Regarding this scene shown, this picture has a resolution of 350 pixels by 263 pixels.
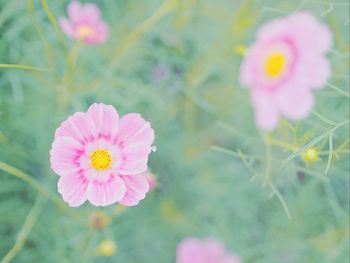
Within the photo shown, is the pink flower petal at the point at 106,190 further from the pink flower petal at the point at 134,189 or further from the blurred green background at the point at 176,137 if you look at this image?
the blurred green background at the point at 176,137

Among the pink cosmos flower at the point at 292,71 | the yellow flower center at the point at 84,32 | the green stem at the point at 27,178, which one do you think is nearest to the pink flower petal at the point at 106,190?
the green stem at the point at 27,178

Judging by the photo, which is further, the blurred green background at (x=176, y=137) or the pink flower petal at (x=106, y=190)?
the blurred green background at (x=176, y=137)

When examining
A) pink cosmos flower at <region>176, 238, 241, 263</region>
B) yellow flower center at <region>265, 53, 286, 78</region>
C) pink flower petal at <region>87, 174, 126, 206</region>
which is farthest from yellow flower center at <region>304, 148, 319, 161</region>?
pink cosmos flower at <region>176, 238, 241, 263</region>

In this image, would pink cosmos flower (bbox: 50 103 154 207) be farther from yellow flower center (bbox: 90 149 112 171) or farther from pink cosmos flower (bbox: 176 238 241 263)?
pink cosmos flower (bbox: 176 238 241 263)

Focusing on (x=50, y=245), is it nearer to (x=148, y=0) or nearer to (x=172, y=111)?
(x=172, y=111)

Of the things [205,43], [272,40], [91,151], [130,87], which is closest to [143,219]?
[130,87]
